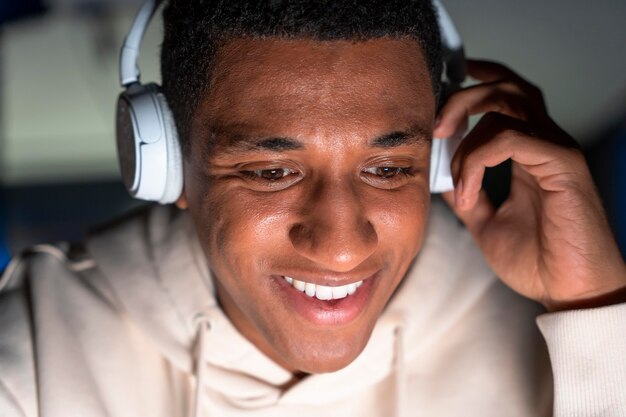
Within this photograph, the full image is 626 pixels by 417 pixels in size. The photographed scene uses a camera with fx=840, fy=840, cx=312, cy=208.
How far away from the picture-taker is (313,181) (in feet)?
4.45

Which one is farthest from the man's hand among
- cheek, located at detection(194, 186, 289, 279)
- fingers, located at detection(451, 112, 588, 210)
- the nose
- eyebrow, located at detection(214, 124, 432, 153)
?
cheek, located at detection(194, 186, 289, 279)

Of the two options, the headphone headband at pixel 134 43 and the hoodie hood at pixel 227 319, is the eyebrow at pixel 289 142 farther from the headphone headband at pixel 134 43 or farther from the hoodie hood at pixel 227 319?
the hoodie hood at pixel 227 319

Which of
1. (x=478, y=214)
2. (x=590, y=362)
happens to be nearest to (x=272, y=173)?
(x=478, y=214)

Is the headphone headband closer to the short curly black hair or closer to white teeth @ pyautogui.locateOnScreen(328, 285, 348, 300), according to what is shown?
the short curly black hair

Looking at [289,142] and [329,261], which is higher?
[289,142]

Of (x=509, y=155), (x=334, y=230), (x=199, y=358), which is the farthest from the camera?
(x=199, y=358)

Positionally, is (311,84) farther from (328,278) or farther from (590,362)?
(590,362)

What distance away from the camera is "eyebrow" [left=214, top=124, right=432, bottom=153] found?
133 centimetres

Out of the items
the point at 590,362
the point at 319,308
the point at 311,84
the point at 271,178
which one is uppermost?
the point at 311,84

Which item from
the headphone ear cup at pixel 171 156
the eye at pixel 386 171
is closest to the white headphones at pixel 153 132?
the headphone ear cup at pixel 171 156

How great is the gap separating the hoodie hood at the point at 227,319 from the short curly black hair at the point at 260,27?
30 centimetres

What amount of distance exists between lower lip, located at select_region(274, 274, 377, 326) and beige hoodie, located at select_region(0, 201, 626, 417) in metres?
0.19

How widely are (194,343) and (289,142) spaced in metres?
0.50

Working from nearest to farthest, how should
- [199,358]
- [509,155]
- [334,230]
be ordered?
[334,230]
[509,155]
[199,358]
